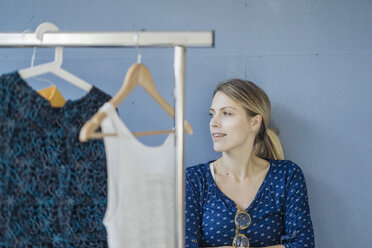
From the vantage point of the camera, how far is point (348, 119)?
198 centimetres

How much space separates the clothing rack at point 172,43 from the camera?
42.5 inches

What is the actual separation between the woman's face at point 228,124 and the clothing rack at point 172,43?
0.72 meters

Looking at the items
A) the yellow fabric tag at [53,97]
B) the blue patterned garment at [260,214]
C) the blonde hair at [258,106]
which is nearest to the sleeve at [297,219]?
the blue patterned garment at [260,214]

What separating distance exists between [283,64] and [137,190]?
114cm

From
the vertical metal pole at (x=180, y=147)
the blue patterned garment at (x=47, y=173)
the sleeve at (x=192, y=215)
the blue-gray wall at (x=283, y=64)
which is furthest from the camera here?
the blue-gray wall at (x=283, y=64)

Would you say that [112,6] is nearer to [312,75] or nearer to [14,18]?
[14,18]

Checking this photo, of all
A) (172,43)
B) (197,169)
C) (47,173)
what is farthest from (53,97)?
(197,169)

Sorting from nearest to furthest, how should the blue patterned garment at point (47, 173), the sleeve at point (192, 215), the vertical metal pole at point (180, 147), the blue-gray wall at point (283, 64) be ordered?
the vertical metal pole at point (180, 147) < the blue patterned garment at point (47, 173) < the sleeve at point (192, 215) < the blue-gray wall at point (283, 64)

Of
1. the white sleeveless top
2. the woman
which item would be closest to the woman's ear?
the woman

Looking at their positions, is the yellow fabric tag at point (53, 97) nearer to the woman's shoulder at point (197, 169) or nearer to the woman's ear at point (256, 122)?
the woman's shoulder at point (197, 169)

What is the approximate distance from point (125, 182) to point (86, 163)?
0.19 meters

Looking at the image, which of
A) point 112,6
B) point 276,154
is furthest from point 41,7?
point 276,154

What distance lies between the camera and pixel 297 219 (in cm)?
175

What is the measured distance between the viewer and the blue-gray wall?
6.47 feet
